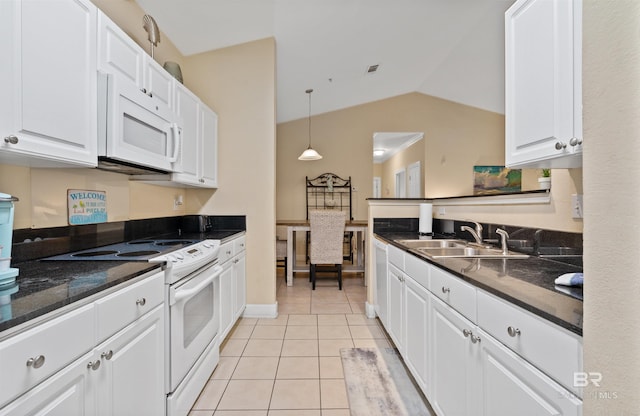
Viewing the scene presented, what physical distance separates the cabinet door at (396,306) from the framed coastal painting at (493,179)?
4368 mm

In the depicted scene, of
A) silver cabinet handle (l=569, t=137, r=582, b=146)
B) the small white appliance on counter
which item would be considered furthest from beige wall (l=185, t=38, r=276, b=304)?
silver cabinet handle (l=569, t=137, r=582, b=146)

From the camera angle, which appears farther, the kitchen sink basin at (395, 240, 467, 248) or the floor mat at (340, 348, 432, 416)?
the kitchen sink basin at (395, 240, 467, 248)

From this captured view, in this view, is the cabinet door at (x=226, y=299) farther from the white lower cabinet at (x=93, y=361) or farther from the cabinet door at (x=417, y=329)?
the cabinet door at (x=417, y=329)

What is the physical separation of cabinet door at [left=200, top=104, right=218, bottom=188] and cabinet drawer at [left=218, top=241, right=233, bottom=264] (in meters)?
0.65

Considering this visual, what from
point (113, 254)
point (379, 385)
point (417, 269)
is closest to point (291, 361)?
point (379, 385)

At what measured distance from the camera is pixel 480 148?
573 centimetres

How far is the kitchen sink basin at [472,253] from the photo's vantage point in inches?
61.9

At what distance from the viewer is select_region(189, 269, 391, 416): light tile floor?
1.68 metres

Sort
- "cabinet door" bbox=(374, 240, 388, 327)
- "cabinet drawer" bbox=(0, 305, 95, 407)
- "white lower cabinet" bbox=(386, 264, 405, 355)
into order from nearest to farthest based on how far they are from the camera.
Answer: "cabinet drawer" bbox=(0, 305, 95, 407) < "white lower cabinet" bbox=(386, 264, 405, 355) < "cabinet door" bbox=(374, 240, 388, 327)

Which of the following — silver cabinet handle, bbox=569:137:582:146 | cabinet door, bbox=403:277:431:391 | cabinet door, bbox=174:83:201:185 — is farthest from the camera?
cabinet door, bbox=174:83:201:185

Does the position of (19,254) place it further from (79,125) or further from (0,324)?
(0,324)

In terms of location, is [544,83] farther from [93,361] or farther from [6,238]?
[6,238]

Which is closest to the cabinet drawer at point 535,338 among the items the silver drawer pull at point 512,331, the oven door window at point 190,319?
the silver drawer pull at point 512,331

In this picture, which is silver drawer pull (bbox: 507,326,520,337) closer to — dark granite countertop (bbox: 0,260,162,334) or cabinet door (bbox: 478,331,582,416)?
cabinet door (bbox: 478,331,582,416)
